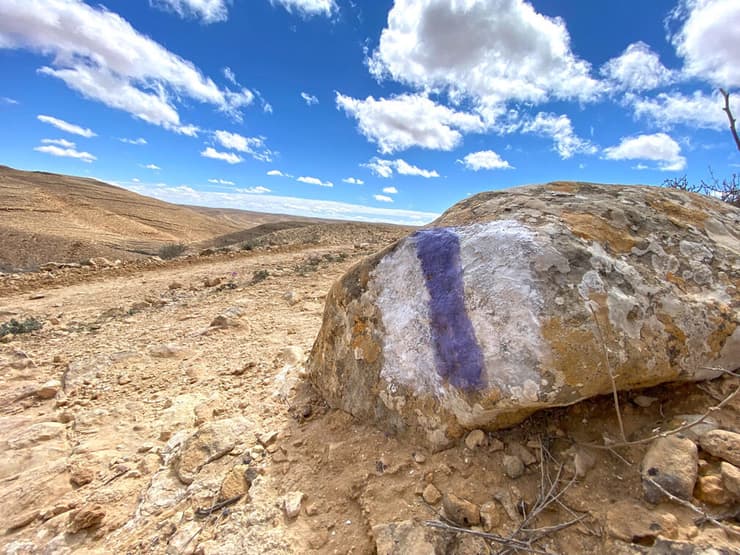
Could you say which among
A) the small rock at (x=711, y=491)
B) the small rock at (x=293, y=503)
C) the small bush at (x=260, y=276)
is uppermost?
the small bush at (x=260, y=276)

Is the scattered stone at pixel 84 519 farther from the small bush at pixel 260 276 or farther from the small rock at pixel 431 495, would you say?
the small bush at pixel 260 276

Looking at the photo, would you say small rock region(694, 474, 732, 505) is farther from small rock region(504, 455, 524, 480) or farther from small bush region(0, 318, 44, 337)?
small bush region(0, 318, 44, 337)

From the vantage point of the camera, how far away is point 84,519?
1.85 metres

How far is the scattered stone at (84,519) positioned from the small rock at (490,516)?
1.89m

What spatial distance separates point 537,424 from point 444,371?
514mm

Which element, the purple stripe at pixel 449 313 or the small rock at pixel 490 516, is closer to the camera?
the small rock at pixel 490 516

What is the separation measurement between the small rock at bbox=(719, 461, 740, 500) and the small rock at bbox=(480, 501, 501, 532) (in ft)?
2.58

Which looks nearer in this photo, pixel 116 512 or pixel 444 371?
pixel 444 371

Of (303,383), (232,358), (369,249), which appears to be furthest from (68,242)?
(303,383)

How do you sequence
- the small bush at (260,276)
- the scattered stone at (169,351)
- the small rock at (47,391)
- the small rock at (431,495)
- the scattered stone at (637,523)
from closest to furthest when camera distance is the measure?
1. the scattered stone at (637,523)
2. the small rock at (431,495)
3. the small rock at (47,391)
4. the scattered stone at (169,351)
5. the small bush at (260,276)

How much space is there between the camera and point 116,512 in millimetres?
1926

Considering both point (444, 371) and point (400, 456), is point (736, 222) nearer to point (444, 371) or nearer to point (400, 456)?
point (444, 371)

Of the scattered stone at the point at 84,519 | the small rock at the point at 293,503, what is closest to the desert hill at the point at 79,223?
the scattered stone at the point at 84,519

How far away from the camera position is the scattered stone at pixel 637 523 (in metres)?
1.23
